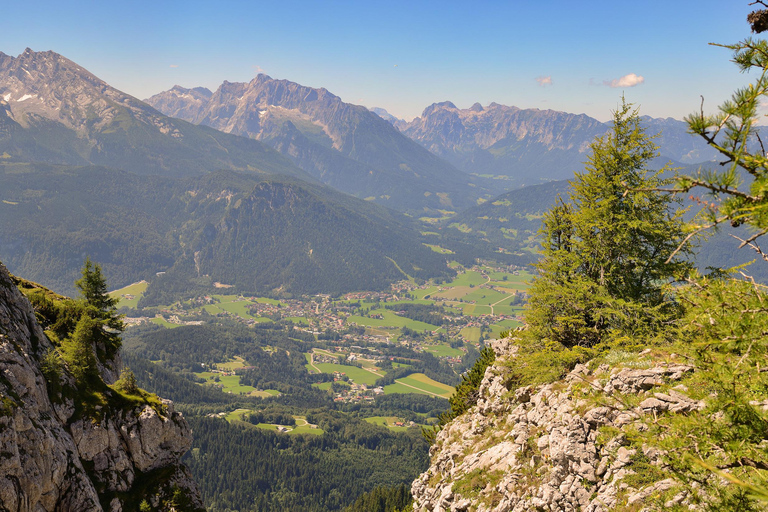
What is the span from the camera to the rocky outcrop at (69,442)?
77.7ft

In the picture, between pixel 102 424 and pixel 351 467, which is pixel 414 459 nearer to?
pixel 351 467

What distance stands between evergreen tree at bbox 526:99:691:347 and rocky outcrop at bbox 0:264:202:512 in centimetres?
3040

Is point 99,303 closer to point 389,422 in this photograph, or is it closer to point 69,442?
point 69,442

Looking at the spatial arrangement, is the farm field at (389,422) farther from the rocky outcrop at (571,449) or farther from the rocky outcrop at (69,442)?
the rocky outcrop at (571,449)

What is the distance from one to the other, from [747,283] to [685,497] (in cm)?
757

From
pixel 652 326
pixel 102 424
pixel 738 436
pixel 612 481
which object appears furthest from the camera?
pixel 102 424

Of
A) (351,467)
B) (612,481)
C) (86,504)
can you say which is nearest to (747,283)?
(612,481)

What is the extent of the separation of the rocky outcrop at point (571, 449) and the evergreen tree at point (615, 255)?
352cm

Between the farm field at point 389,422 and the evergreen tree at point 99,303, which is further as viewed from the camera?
the farm field at point 389,422

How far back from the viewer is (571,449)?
18.8m

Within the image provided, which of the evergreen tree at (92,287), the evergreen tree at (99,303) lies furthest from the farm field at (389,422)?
the evergreen tree at (92,287)

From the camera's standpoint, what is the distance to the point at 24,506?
23.0 metres

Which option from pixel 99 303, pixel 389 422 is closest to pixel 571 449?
pixel 99 303

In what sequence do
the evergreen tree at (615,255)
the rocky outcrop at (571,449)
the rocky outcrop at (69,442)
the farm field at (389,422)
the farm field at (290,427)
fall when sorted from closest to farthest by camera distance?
the rocky outcrop at (571,449) < the evergreen tree at (615,255) < the rocky outcrop at (69,442) < the farm field at (290,427) < the farm field at (389,422)
